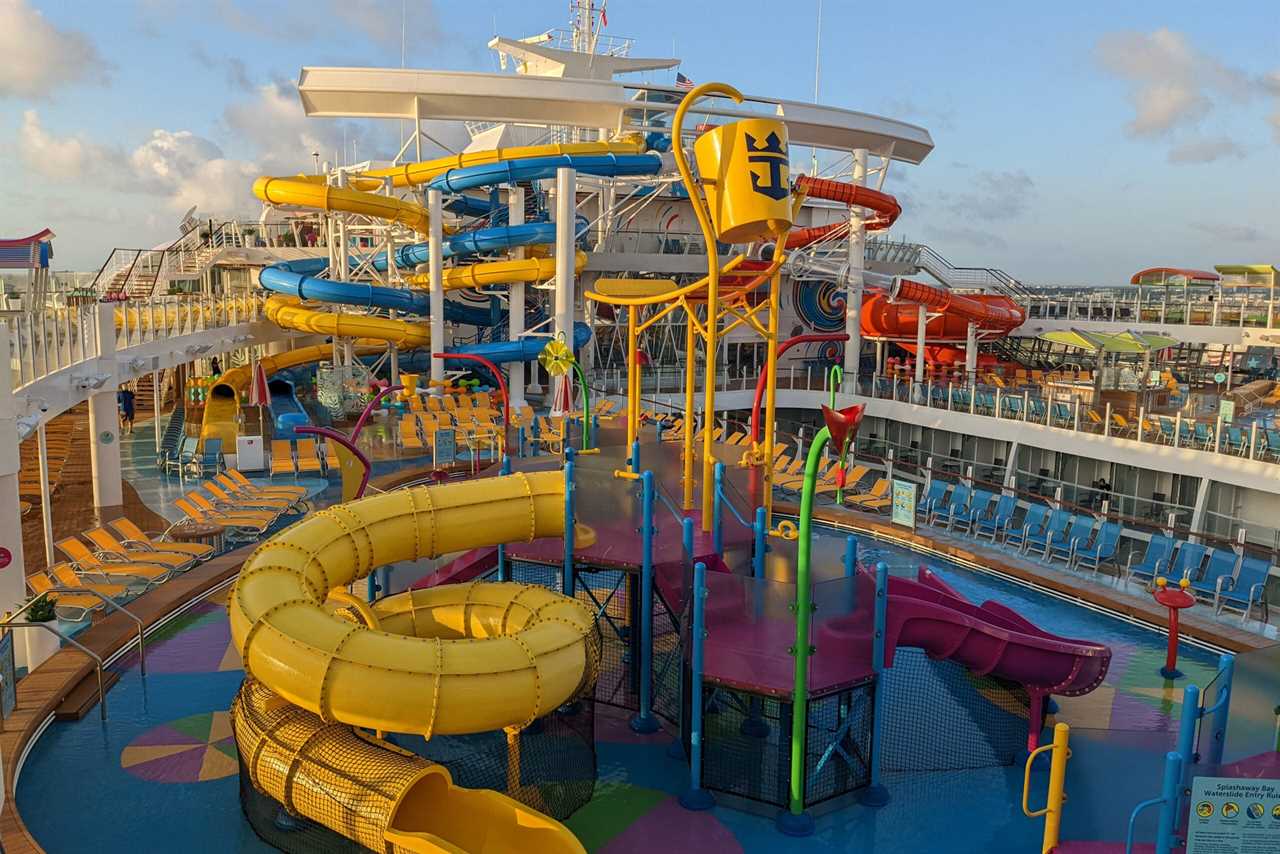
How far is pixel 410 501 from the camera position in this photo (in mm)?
7180

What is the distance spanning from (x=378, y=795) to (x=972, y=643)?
4063 mm

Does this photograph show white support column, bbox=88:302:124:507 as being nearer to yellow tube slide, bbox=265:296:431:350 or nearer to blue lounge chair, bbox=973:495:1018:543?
yellow tube slide, bbox=265:296:431:350

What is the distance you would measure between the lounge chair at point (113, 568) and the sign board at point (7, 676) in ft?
9.57

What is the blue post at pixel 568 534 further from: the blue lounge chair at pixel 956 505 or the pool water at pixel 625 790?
the blue lounge chair at pixel 956 505

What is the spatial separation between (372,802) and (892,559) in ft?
27.3

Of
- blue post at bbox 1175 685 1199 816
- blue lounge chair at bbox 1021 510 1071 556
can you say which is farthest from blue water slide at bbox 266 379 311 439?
blue post at bbox 1175 685 1199 816

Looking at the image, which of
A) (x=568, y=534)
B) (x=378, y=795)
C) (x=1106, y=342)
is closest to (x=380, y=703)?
(x=378, y=795)

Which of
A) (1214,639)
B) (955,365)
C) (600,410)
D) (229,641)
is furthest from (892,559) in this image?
(955,365)

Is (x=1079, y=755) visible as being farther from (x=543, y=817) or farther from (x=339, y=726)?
(x=339, y=726)

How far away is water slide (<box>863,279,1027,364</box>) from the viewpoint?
22.8m

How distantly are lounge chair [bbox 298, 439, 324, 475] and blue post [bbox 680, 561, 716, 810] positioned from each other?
1028 cm

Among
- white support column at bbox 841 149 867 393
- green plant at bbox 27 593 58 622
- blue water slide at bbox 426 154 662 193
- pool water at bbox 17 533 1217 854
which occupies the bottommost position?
pool water at bbox 17 533 1217 854

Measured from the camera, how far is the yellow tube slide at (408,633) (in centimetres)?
529

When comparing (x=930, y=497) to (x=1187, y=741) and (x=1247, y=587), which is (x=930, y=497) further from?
(x=1187, y=741)
